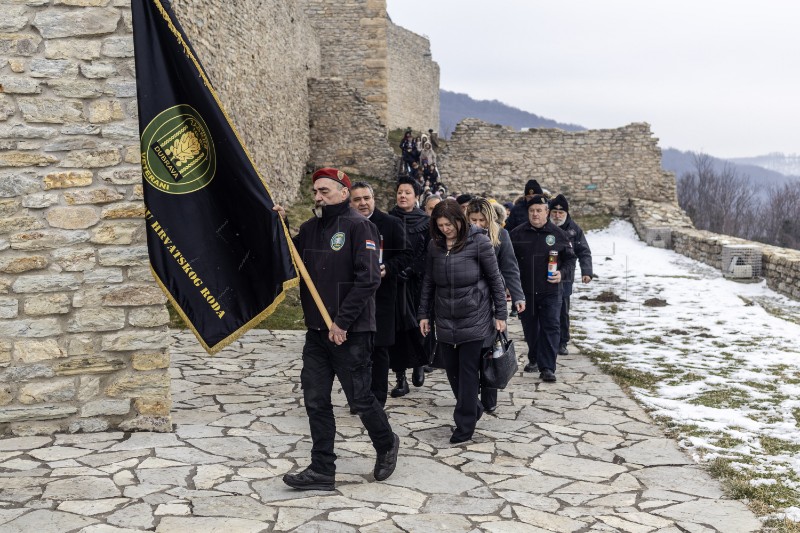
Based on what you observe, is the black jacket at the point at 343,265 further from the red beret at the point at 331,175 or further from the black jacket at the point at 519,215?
the black jacket at the point at 519,215

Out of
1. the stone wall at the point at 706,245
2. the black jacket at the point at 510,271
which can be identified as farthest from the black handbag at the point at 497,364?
the stone wall at the point at 706,245

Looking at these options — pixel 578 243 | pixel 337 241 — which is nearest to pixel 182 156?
pixel 337 241

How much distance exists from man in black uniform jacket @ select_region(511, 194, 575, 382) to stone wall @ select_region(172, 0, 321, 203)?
7.10m

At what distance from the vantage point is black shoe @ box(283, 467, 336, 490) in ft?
15.5

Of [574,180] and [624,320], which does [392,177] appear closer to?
[574,180]

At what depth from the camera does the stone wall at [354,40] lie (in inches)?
1054

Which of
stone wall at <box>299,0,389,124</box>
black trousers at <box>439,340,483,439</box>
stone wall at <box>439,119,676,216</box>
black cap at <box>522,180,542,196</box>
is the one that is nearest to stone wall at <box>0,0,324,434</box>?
black trousers at <box>439,340,483,439</box>

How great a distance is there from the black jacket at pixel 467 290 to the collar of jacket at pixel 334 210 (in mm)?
1190

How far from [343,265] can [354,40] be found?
2344cm

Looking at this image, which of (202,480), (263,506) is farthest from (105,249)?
(263,506)

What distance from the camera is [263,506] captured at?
14.7 feet

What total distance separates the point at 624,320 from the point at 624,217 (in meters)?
14.8

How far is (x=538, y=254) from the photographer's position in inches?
308

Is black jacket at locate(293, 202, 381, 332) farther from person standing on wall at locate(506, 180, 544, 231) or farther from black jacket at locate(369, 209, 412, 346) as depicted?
person standing on wall at locate(506, 180, 544, 231)
